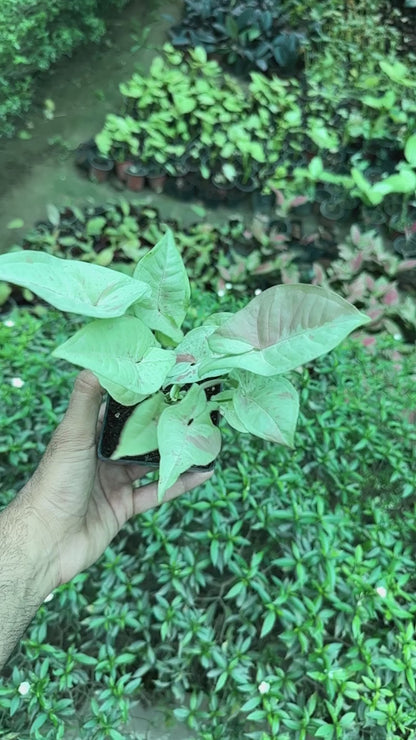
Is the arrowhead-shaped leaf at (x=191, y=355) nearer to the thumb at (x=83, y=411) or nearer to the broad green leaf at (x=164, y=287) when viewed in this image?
the broad green leaf at (x=164, y=287)

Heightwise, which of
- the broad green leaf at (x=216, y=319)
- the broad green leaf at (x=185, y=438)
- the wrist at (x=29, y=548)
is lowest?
the wrist at (x=29, y=548)

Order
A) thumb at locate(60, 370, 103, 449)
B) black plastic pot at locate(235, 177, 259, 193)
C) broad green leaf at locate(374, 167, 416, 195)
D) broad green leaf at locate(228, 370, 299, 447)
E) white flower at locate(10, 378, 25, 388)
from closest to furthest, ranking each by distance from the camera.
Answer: broad green leaf at locate(228, 370, 299, 447), thumb at locate(60, 370, 103, 449), white flower at locate(10, 378, 25, 388), broad green leaf at locate(374, 167, 416, 195), black plastic pot at locate(235, 177, 259, 193)

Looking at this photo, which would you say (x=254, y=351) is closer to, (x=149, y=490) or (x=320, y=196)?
(x=149, y=490)

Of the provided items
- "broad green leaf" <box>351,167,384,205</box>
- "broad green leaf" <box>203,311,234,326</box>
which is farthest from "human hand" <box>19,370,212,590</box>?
"broad green leaf" <box>351,167,384,205</box>

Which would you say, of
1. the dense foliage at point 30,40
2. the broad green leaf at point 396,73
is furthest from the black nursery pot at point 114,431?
the broad green leaf at point 396,73

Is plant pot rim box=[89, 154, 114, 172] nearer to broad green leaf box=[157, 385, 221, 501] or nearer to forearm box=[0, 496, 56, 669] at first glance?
forearm box=[0, 496, 56, 669]

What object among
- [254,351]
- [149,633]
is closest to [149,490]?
[149,633]

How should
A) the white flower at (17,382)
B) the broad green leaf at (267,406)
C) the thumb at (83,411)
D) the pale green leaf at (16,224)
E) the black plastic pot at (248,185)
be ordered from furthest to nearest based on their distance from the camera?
the black plastic pot at (248,185) < the pale green leaf at (16,224) < the white flower at (17,382) < the thumb at (83,411) < the broad green leaf at (267,406)
